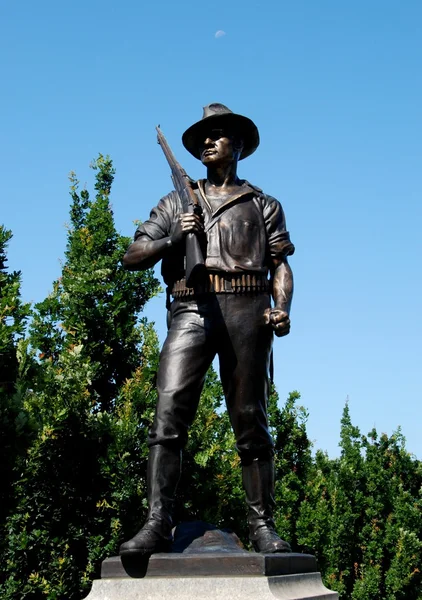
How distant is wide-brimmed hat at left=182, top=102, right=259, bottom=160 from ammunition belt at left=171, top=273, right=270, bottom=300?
3.65 ft

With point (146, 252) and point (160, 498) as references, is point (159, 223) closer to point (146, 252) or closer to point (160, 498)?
point (146, 252)

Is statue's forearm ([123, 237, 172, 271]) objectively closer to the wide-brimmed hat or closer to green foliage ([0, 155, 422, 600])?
the wide-brimmed hat

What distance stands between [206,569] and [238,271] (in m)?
1.96

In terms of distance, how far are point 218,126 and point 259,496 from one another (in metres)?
A: 2.65

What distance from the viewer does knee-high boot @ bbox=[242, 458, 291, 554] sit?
539 cm


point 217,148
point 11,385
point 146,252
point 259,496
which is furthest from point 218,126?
point 11,385

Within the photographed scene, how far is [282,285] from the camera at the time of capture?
5.84 metres

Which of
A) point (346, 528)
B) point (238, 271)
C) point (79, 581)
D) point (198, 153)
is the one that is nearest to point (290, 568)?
point (238, 271)

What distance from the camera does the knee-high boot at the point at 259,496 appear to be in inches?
212

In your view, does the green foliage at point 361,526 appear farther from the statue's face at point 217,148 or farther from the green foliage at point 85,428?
the statue's face at point 217,148

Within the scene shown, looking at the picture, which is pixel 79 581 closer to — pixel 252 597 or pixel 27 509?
pixel 27 509

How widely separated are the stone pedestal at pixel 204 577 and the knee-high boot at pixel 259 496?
0.35m

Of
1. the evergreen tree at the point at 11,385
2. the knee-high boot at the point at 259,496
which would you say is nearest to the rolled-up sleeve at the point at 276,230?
the knee-high boot at the point at 259,496

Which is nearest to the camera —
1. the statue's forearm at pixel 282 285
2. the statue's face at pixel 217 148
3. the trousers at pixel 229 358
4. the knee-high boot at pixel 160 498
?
the knee-high boot at pixel 160 498
